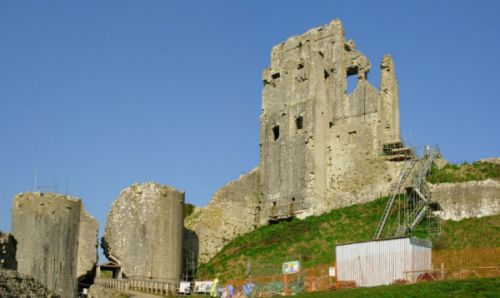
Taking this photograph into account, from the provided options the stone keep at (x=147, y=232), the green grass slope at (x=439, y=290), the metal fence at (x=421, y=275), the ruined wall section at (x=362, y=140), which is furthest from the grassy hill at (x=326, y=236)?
the green grass slope at (x=439, y=290)

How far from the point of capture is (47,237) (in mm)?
41531

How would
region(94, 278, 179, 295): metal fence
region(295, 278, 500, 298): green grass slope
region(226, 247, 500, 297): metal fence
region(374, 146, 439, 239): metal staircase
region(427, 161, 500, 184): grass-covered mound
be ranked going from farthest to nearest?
region(427, 161, 500, 184): grass-covered mound < region(374, 146, 439, 239): metal staircase < region(94, 278, 179, 295): metal fence < region(226, 247, 500, 297): metal fence < region(295, 278, 500, 298): green grass slope

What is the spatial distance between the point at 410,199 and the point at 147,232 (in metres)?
13.6

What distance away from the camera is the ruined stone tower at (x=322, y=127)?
54.4 metres

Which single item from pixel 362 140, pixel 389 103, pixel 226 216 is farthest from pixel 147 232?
pixel 389 103

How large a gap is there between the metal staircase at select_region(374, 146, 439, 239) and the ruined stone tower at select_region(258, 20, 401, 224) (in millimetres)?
2171

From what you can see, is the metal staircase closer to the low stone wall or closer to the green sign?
the green sign

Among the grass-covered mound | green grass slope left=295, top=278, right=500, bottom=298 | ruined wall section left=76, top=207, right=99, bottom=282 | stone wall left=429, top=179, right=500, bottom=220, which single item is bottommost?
green grass slope left=295, top=278, right=500, bottom=298

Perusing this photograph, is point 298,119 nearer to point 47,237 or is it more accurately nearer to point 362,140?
point 362,140

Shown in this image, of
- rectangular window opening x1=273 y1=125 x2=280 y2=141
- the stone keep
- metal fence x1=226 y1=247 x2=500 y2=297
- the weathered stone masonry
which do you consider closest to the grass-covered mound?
metal fence x1=226 y1=247 x2=500 y2=297

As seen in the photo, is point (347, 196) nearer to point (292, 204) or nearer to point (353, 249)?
point (292, 204)

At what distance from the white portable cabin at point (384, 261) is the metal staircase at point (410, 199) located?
808 cm

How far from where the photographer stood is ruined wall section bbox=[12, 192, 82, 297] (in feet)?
135

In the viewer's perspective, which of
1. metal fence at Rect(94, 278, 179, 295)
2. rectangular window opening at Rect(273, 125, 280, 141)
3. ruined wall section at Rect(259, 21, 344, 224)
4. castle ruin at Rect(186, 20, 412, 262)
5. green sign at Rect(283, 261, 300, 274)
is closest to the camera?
green sign at Rect(283, 261, 300, 274)
